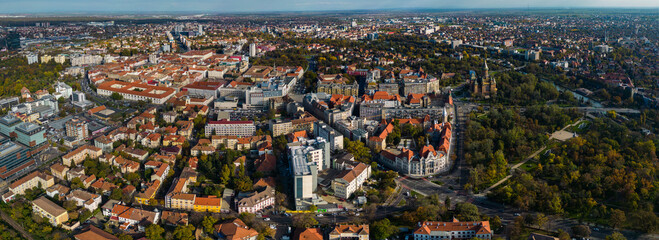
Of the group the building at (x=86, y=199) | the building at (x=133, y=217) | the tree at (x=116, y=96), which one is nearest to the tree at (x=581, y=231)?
the building at (x=133, y=217)

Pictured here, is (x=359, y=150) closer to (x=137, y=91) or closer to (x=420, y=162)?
(x=420, y=162)

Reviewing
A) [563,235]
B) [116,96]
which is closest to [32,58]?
[116,96]

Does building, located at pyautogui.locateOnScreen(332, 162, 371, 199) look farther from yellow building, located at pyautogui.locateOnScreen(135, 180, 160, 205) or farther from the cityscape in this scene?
yellow building, located at pyautogui.locateOnScreen(135, 180, 160, 205)

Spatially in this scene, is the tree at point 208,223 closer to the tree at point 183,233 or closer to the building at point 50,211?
the tree at point 183,233

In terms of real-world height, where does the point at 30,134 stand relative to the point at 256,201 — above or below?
above

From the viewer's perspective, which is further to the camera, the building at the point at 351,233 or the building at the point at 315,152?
the building at the point at 315,152

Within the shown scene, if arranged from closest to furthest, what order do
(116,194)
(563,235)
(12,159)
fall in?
1. (563,235)
2. (116,194)
3. (12,159)

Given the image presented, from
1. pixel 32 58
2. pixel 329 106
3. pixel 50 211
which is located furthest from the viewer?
pixel 32 58

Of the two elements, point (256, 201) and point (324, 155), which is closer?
point (256, 201)
